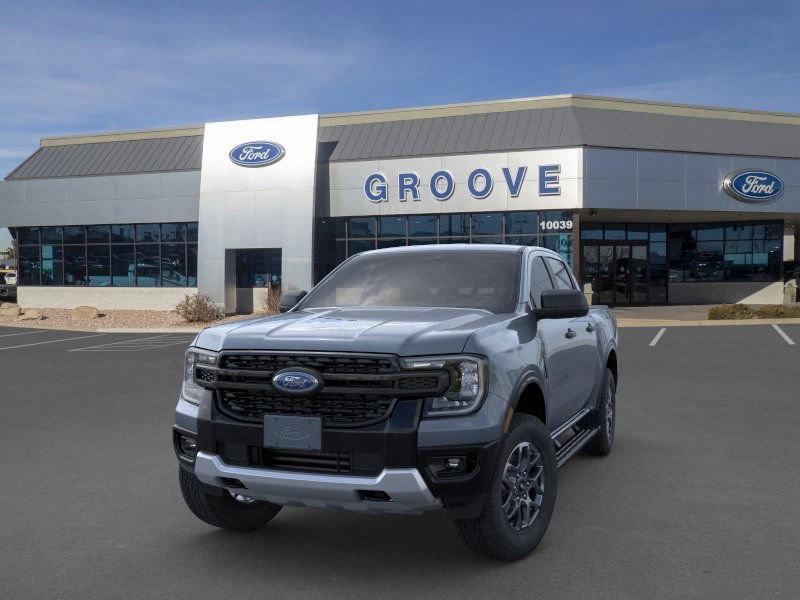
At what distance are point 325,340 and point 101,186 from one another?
3314 centimetres

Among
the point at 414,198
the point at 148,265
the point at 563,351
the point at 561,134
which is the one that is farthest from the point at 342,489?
the point at 148,265

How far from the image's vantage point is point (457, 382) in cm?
380

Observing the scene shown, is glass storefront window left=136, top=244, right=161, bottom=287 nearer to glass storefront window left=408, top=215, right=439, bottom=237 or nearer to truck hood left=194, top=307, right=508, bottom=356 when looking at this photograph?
glass storefront window left=408, top=215, right=439, bottom=237

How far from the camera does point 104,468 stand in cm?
639

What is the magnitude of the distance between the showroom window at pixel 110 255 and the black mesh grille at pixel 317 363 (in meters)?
30.0

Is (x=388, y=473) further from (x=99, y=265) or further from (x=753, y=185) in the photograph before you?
(x=99, y=265)

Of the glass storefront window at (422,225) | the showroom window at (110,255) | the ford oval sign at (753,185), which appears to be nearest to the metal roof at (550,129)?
the ford oval sign at (753,185)

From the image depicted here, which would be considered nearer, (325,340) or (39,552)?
(325,340)

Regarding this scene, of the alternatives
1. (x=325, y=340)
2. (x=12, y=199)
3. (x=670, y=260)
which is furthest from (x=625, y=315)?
(x=12, y=199)

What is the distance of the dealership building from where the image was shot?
28141 mm

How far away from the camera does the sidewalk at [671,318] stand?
23.4m

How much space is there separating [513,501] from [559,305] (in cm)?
122

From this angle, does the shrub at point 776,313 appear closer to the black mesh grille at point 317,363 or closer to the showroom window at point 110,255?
the showroom window at point 110,255

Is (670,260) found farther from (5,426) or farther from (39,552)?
(39,552)
